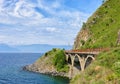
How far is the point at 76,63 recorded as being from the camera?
5236 inches

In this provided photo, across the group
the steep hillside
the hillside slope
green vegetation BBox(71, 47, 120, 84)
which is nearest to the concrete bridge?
the hillside slope

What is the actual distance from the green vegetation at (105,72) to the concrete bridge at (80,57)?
26109 mm

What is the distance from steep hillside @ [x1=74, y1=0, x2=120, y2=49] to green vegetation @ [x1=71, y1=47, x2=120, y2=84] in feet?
209

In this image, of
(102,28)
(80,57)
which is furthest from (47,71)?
(102,28)

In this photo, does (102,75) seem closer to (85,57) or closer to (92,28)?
(85,57)

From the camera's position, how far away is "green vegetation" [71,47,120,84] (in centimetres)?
5690

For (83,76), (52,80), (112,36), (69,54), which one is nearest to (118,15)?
(112,36)

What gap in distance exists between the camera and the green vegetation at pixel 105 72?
56.9 m

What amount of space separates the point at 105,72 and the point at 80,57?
52.8m

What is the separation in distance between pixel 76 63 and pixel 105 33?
80.0 feet

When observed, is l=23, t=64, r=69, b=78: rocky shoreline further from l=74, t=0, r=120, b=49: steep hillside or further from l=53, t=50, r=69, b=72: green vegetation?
l=74, t=0, r=120, b=49: steep hillside

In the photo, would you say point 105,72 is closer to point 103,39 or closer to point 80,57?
point 80,57

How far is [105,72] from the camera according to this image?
60.9 m

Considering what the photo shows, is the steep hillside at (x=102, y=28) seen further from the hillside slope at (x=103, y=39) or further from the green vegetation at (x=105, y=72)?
the green vegetation at (x=105, y=72)
